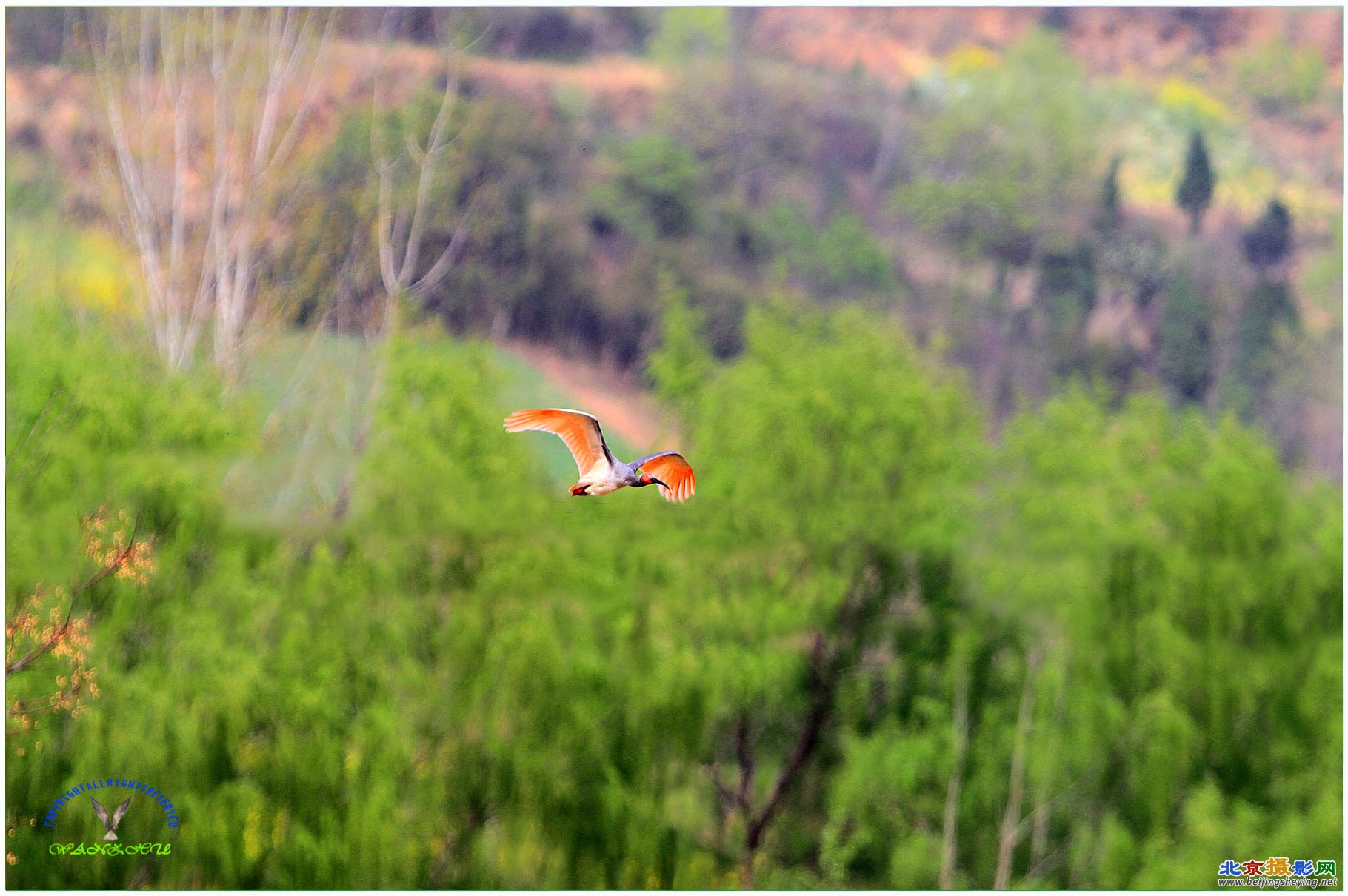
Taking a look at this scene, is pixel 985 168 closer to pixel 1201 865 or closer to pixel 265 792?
pixel 1201 865

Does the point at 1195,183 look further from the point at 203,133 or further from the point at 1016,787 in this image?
the point at 203,133

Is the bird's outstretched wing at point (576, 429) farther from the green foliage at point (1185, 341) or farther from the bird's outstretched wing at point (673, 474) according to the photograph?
the green foliage at point (1185, 341)

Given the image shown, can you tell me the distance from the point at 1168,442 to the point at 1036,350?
9.72 metres

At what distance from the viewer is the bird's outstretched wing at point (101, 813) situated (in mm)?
13023

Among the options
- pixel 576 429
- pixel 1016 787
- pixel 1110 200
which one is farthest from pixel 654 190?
pixel 576 429

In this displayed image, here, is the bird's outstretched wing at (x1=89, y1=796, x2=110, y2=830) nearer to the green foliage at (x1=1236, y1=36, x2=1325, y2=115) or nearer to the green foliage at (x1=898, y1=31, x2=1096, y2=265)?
the green foliage at (x1=898, y1=31, x2=1096, y2=265)

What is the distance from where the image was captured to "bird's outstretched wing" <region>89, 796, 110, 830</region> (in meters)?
13.0

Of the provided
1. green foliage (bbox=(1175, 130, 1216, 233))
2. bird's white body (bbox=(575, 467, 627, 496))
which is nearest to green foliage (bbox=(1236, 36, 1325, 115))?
green foliage (bbox=(1175, 130, 1216, 233))

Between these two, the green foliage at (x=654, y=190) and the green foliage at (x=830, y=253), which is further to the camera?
the green foliage at (x=654, y=190)

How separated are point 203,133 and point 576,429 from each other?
17512mm

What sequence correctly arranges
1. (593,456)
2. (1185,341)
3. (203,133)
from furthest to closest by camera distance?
(1185,341) < (203,133) < (593,456)

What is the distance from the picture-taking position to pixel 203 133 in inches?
896

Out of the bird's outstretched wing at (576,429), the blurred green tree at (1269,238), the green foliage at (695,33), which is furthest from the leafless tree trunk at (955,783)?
the green foliage at (695,33)

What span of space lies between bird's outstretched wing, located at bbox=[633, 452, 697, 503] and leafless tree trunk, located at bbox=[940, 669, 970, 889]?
346 inches
